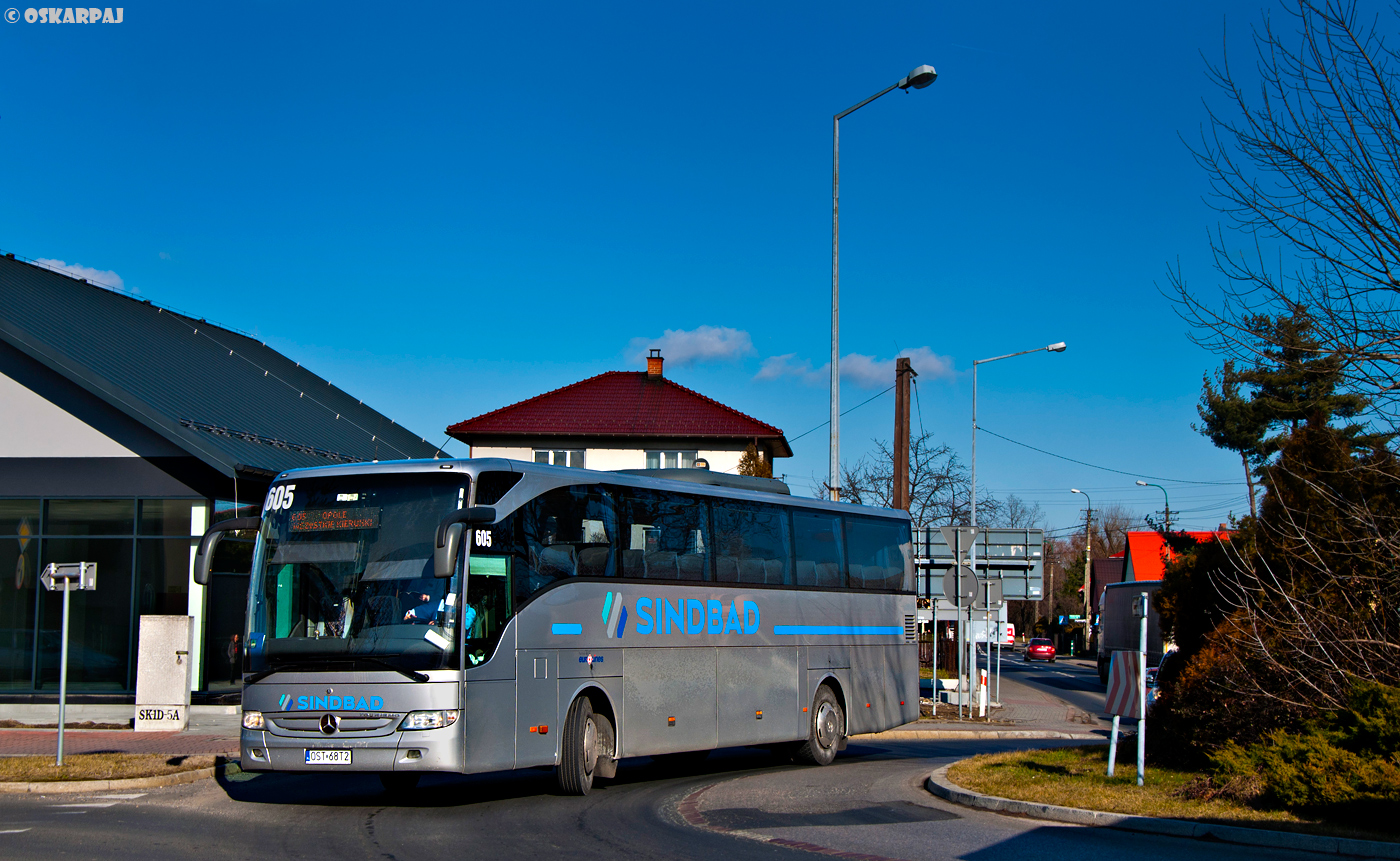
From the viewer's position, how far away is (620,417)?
56.0 metres

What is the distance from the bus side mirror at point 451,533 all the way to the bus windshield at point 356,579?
43 centimetres

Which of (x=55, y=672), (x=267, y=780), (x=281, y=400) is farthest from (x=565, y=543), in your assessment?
(x=281, y=400)

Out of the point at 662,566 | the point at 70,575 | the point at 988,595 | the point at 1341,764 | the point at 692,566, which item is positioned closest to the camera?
Answer: the point at 1341,764

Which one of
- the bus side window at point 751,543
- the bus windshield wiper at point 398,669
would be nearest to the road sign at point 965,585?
the bus side window at point 751,543

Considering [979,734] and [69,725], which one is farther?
[979,734]

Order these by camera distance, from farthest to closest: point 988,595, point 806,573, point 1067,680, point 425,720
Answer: point 1067,680 < point 988,595 < point 806,573 < point 425,720

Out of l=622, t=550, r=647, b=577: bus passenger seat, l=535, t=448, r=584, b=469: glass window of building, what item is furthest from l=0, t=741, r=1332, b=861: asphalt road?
l=535, t=448, r=584, b=469: glass window of building

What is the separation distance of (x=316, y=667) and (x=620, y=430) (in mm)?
43279

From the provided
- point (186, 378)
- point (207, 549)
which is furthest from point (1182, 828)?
point (186, 378)

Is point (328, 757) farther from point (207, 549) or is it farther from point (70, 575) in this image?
point (70, 575)

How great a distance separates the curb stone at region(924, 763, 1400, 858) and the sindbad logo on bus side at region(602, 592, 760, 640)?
3.38 meters

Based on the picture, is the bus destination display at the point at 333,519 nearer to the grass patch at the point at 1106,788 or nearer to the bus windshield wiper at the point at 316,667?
the bus windshield wiper at the point at 316,667

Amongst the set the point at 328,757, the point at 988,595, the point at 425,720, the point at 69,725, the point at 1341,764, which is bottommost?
the point at 69,725

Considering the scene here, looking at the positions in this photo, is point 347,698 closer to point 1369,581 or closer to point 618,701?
point 618,701
